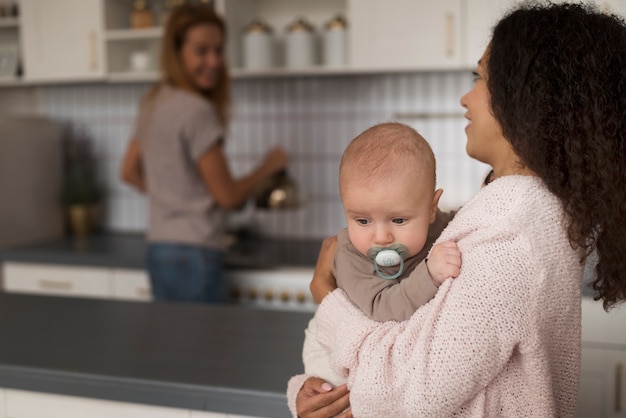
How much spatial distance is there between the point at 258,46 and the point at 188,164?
696 millimetres

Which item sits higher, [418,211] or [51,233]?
[418,211]

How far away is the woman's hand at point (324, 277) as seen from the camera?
107cm

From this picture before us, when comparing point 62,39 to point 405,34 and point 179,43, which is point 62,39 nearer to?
point 179,43

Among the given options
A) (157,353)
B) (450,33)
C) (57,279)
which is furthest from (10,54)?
(157,353)

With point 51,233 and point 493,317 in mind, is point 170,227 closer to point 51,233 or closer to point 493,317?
point 51,233

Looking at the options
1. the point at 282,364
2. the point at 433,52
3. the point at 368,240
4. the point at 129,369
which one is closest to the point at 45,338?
the point at 129,369

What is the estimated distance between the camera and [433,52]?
8.65 ft

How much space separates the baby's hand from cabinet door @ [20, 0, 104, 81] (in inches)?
95.3

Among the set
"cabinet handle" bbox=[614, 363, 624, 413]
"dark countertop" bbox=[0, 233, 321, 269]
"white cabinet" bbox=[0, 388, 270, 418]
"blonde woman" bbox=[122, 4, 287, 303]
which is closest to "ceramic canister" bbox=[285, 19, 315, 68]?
"blonde woman" bbox=[122, 4, 287, 303]

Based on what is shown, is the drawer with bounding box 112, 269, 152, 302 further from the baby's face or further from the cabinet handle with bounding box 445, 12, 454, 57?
the baby's face

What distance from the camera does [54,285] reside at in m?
2.96

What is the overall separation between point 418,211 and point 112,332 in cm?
82

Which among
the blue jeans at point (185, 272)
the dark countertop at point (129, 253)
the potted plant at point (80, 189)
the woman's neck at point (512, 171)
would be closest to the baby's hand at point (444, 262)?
the woman's neck at point (512, 171)

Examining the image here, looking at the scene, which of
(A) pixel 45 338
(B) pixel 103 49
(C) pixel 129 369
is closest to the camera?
(C) pixel 129 369
